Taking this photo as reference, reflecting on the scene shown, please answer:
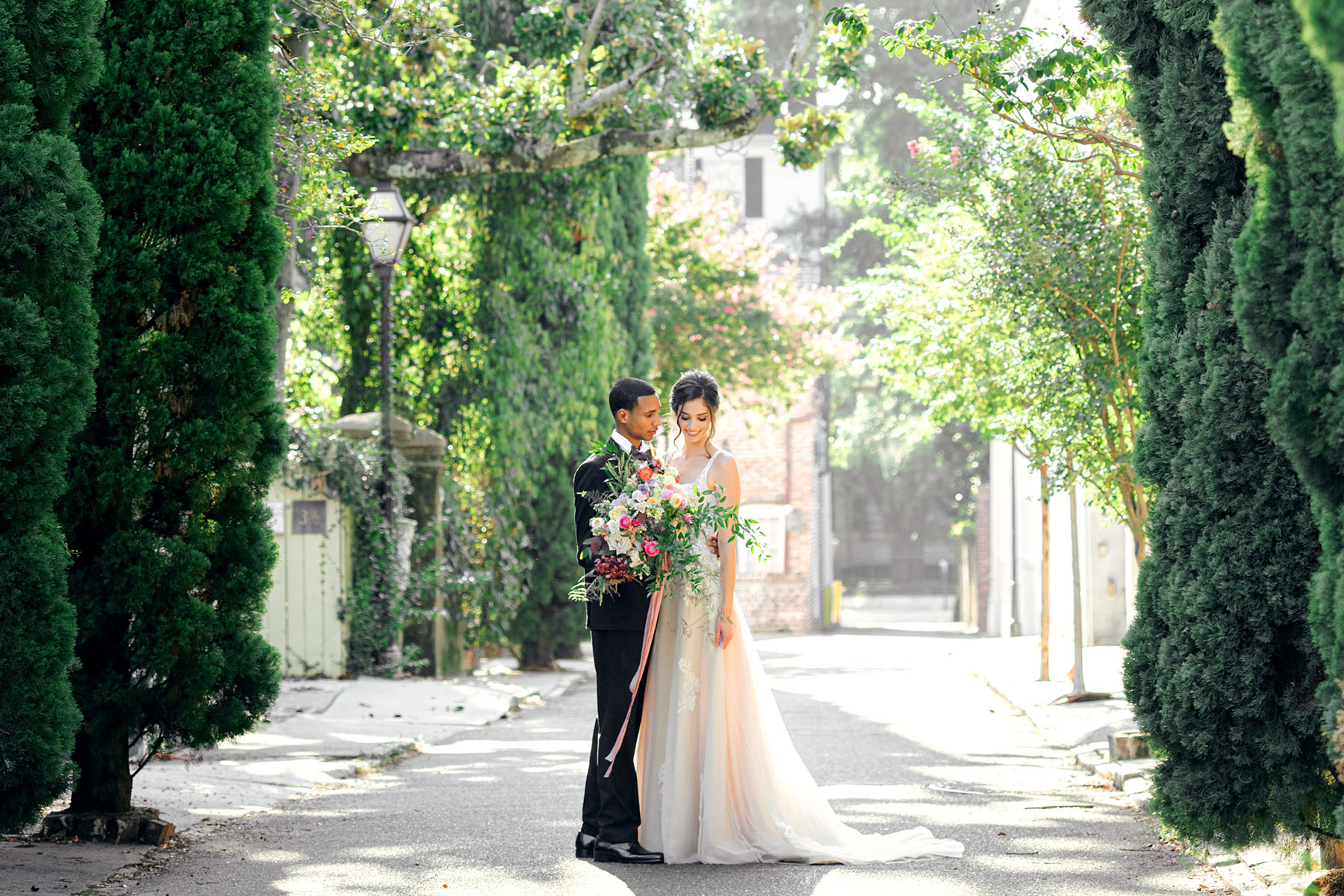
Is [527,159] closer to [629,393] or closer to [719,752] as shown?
[629,393]

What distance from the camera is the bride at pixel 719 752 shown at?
22.2 ft

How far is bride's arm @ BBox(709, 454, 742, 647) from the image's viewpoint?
7016mm

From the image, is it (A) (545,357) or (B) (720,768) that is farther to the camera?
(A) (545,357)

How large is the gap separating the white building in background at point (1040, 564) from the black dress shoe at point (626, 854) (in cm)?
941

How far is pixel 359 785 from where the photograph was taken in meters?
9.66

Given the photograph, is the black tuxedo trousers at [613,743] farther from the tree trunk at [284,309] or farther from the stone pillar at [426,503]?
the stone pillar at [426,503]

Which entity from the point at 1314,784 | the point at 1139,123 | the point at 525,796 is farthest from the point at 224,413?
the point at 1314,784

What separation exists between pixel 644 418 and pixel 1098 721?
6853mm

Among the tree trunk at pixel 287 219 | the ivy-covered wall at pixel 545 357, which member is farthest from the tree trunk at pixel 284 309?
the ivy-covered wall at pixel 545 357

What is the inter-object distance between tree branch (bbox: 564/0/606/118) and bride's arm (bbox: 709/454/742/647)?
23.7 ft

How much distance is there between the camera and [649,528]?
6832mm

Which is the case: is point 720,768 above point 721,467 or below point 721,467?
below

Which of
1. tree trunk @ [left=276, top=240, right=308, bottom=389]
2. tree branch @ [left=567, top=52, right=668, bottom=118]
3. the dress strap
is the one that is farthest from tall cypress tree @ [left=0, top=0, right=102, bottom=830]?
tree branch @ [left=567, top=52, right=668, bottom=118]

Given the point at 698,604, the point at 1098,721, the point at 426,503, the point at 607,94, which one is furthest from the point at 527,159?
the point at 698,604
